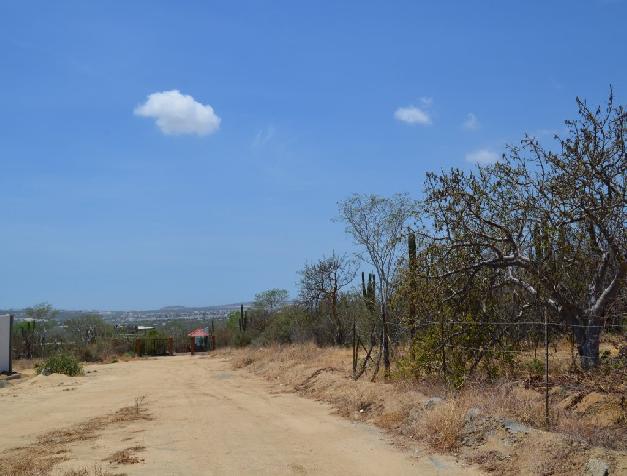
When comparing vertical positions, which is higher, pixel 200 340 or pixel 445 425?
pixel 445 425

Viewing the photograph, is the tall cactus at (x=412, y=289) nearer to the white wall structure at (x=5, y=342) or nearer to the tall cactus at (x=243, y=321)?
the white wall structure at (x=5, y=342)

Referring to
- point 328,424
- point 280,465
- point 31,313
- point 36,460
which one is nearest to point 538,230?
point 328,424

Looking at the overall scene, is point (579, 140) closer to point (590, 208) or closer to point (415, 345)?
point (590, 208)

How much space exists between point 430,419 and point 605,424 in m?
3.14

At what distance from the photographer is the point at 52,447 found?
12.8 m

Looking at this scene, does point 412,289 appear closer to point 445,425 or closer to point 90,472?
point 445,425

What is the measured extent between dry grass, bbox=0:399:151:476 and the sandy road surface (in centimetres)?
30

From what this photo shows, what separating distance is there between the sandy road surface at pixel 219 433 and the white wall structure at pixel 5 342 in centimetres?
1078

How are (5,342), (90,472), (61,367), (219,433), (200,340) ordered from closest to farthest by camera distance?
(90,472)
(219,433)
(61,367)
(5,342)
(200,340)

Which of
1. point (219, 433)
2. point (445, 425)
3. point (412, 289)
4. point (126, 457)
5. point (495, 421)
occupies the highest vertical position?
point (412, 289)

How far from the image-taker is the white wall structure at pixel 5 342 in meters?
35.6

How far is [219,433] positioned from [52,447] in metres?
3.38

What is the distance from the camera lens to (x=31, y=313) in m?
65.3

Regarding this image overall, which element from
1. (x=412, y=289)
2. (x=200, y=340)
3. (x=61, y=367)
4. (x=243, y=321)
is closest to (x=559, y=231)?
(x=412, y=289)
